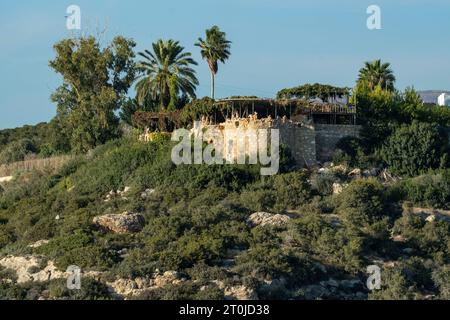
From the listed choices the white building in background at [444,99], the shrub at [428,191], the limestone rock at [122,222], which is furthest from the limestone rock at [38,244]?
the white building in background at [444,99]

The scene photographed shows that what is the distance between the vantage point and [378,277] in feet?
140

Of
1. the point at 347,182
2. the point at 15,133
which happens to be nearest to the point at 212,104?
the point at 347,182

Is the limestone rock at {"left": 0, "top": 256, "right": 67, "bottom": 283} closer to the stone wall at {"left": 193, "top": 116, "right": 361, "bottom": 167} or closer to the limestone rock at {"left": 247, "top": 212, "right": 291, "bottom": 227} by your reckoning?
the limestone rock at {"left": 247, "top": 212, "right": 291, "bottom": 227}

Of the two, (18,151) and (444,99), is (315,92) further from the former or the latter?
(18,151)

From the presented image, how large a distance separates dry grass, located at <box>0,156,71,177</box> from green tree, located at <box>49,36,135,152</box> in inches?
48.3

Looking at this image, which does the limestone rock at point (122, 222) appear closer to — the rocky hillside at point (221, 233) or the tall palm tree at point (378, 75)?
the rocky hillside at point (221, 233)

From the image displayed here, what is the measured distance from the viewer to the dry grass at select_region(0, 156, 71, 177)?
60941mm

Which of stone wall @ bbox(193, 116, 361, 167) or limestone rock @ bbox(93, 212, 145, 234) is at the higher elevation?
stone wall @ bbox(193, 116, 361, 167)

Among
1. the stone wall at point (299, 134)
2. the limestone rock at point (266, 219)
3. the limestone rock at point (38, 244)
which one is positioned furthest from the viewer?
the stone wall at point (299, 134)

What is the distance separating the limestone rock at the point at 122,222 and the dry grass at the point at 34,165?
12.4 metres

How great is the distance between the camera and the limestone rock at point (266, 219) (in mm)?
47281

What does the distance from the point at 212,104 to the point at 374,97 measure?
8.68 metres

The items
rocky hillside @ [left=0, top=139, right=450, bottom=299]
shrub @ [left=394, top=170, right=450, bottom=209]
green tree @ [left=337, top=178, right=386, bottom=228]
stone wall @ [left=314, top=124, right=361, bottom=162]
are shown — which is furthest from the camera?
stone wall @ [left=314, top=124, right=361, bottom=162]

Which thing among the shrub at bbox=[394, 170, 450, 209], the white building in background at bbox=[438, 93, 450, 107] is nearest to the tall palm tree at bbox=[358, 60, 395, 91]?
the white building in background at bbox=[438, 93, 450, 107]
